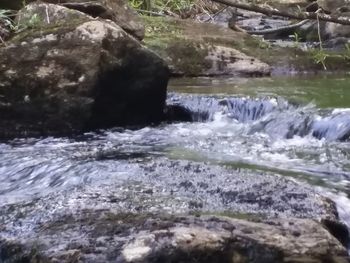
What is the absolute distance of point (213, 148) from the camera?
5.62m

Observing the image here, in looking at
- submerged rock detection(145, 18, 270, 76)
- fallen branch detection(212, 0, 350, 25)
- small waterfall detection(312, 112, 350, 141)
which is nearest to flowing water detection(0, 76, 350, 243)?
small waterfall detection(312, 112, 350, 141)

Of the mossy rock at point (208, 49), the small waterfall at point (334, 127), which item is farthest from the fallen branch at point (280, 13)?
the mossy rock at point (208, 49)

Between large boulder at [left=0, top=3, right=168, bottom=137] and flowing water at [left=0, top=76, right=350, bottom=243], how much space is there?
9.0 inches

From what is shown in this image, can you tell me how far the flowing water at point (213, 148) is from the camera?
14.1 ft

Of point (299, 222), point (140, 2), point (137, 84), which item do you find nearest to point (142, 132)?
point (137, 84)

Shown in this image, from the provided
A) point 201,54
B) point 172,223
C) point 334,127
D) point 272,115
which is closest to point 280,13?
point 172,223

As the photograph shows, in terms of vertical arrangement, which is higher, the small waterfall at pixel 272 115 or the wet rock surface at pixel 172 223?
the wet rock surface at pixel 172 223

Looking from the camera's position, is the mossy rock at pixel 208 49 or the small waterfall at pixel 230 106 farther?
the mossy rock at pixel 208 49

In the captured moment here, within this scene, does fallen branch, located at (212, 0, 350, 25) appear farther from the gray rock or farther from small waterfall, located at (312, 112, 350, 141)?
the gray rock

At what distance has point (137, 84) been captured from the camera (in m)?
6.76

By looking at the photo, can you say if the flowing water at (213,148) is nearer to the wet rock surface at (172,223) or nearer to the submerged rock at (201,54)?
the wet rock surface at (172,223)

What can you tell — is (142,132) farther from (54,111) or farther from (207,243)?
(207,243)

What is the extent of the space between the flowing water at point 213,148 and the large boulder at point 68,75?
229 millimetres

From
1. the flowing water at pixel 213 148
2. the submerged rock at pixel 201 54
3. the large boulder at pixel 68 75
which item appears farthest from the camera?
the submerged rock at pixel 201 54
